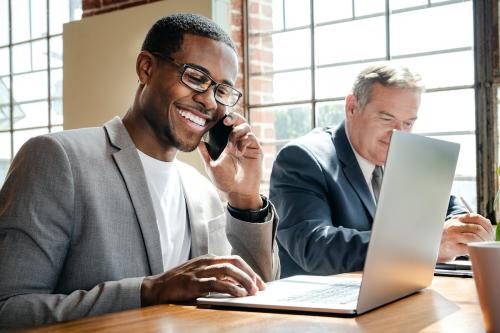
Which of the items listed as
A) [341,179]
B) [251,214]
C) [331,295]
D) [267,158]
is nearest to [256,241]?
[251,214]

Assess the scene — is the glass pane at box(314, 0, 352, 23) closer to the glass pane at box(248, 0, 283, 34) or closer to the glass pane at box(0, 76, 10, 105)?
A: the glass pane at box(248, 0, 283, 34)

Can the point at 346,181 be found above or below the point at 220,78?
below

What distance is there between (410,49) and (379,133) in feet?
3.44

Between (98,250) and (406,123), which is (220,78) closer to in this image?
(98,250)

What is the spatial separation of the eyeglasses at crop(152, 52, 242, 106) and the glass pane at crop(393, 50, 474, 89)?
5.18ft

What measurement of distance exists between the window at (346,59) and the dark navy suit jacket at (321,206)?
81 centimetres

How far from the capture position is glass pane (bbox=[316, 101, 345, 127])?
358 centimetres

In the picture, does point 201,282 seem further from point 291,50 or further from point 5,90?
point 5,90

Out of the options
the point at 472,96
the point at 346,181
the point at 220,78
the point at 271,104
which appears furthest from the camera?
the point at 271,104

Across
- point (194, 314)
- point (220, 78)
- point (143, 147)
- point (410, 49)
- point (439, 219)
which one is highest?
point (410, 49)

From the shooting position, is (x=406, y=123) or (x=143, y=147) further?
(x=406, y=123)

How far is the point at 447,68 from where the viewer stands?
323cm

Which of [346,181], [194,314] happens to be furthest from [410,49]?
[194,314]

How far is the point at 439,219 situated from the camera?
1.39m
